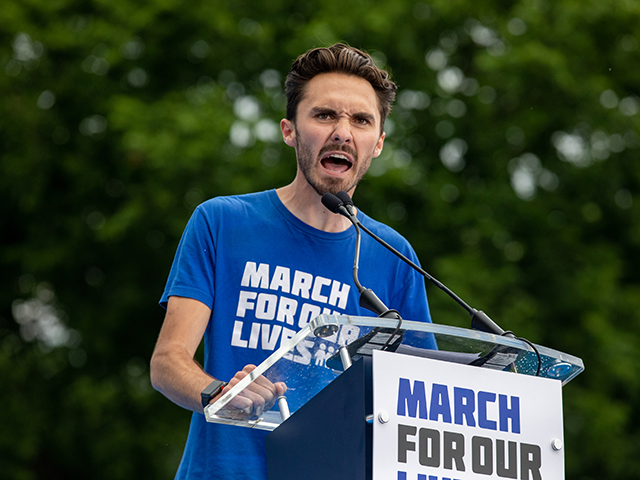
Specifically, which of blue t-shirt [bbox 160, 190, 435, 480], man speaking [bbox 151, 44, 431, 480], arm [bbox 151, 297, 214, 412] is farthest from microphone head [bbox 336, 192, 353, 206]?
arm [bbox 151, 297, 214, 412]

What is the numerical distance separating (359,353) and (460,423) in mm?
244

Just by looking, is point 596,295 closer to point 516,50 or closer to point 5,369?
point 516,50

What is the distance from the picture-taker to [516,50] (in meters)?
8.79

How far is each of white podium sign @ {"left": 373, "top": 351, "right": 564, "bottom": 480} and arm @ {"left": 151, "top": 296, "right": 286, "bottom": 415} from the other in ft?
0.97

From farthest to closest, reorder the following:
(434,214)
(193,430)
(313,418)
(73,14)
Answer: (73,14) < (434,214) < (193,430) < (313,418)

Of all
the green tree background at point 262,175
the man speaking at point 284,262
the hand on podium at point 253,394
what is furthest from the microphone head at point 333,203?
the green tree background at point 262,175

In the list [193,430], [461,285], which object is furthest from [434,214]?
[193,430]

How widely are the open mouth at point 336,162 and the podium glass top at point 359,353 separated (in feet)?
2.80

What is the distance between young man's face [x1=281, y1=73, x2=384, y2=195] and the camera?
8.45ft

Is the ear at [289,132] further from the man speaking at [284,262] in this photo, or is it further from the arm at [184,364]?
the arm at [184,364]

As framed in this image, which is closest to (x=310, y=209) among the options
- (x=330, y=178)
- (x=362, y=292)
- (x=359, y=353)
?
(x=330, y=178)

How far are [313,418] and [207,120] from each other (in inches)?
253

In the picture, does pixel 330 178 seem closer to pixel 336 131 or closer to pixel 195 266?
pixel 336 131

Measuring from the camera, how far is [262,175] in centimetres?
784
